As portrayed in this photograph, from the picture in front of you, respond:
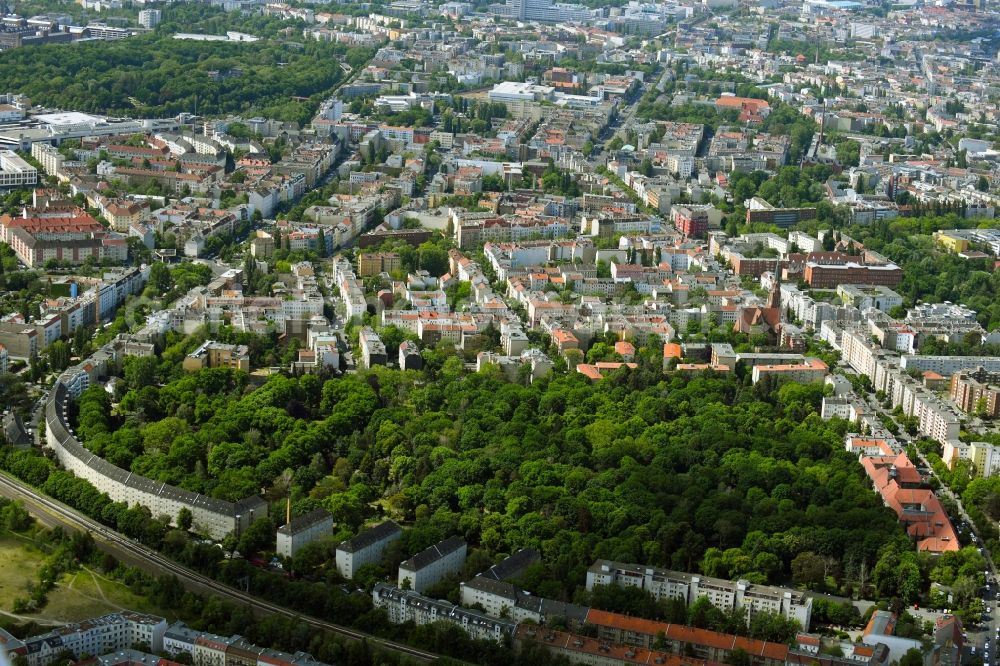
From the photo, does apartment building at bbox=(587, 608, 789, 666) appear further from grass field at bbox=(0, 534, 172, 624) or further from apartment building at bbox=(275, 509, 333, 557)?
grass field at bbox=(0, 534, 172, 624)

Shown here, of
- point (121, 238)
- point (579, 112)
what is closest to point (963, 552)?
point (121, 238)

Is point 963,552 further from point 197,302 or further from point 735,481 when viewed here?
point 197,302

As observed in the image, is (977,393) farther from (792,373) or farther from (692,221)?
(692,221)

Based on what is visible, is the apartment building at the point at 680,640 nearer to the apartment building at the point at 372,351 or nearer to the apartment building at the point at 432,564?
the apartment building at the point at 432,564

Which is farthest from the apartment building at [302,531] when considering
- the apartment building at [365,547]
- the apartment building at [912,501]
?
the apartment building at [912,501]

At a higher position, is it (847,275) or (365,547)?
(365,547)

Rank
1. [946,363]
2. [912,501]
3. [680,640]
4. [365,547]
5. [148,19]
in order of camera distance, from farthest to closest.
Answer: [148,19] → [946,363] → [912,501] → [365,547] → [680,640]

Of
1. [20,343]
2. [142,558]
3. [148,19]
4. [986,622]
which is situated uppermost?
[148,19]

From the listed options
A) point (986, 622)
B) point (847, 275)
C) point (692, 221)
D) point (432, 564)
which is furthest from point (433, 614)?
point (692, 221)
